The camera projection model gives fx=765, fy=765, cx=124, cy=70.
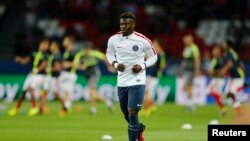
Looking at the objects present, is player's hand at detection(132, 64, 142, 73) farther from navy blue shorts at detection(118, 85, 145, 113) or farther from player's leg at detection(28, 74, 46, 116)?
player's leg at detection(28, 74, 46, 116)

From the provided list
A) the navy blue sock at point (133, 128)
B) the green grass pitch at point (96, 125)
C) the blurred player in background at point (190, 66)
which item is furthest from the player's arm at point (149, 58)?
the blurred player in background at point (190, 66)

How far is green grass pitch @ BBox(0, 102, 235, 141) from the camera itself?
60.3 feet

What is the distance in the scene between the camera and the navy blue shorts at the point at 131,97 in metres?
15.0

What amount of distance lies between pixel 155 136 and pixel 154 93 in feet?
52.7

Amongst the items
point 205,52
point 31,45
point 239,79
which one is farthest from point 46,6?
point 239,79

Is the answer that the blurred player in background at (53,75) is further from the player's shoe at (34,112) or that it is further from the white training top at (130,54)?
the white training top at (130,54)

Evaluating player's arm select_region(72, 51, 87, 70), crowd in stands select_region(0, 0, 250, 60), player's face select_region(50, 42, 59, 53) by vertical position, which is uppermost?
crowd in stands select_region(0, 0, 250, 60)

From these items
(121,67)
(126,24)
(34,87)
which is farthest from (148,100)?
(126,24)

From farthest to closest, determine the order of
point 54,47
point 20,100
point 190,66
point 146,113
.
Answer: point 190,66, point 146,113, point 54,47, point 20,100

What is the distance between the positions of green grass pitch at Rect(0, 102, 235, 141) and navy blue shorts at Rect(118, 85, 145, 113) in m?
2.15

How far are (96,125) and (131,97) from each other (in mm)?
7500

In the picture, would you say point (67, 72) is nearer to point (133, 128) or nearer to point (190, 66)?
point (190, 66)

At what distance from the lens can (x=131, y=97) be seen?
15031 millimetres

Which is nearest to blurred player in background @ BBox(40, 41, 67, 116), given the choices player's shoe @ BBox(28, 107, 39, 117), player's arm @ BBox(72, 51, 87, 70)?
player's shoe @ BBox(28, 107, 39, 117)
